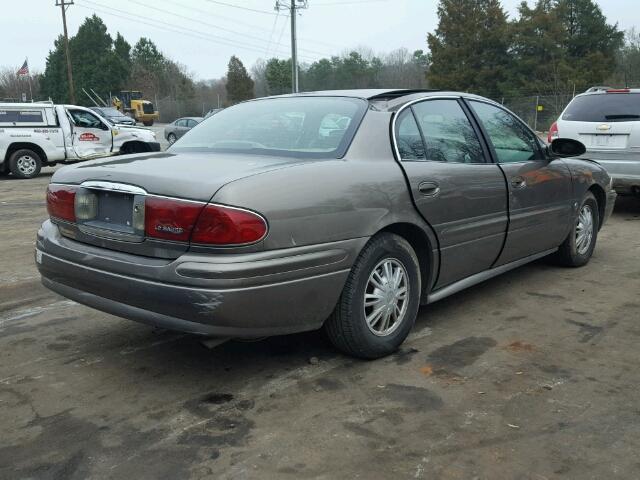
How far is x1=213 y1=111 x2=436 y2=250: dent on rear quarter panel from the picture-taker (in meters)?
2.93

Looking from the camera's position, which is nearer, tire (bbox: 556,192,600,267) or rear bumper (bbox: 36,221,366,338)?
rear bumper (bbox: 36,221,366,338)

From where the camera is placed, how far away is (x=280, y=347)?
3828 millimetres

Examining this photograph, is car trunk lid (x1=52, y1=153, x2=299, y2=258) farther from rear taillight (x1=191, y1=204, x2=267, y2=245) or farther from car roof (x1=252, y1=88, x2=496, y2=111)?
car roof (x1=252, y1=88, x2=496, y2=111)

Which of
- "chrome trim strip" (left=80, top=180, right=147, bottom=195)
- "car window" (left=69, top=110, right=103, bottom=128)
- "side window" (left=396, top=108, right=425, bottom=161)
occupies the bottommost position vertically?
"chrome trim strip" (left=80, top=180, right=147, bottom=195)

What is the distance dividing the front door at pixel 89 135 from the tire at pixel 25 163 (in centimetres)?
95

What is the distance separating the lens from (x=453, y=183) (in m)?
3.93

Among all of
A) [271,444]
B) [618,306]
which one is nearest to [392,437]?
[271,444]

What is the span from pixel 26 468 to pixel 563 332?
123 inches

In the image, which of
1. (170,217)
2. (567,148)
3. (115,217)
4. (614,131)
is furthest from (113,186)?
(614,131)

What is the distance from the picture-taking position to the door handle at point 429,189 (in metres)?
3.69

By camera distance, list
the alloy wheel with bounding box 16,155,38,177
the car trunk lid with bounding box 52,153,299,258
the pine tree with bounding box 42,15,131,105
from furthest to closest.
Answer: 1. the pine tree with bounding box 42,15,131,105
2. the alloy wheel with bounding box 16,155,38,177
3. the car trunk lid with bounding box 52,153,299,258

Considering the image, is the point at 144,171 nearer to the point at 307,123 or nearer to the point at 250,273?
the point at 250,273

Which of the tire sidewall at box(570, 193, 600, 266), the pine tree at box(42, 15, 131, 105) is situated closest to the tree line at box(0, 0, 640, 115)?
the pine tree at box(42, 15, 131, 105)

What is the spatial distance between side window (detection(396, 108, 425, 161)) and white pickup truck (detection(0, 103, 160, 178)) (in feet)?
40.0
